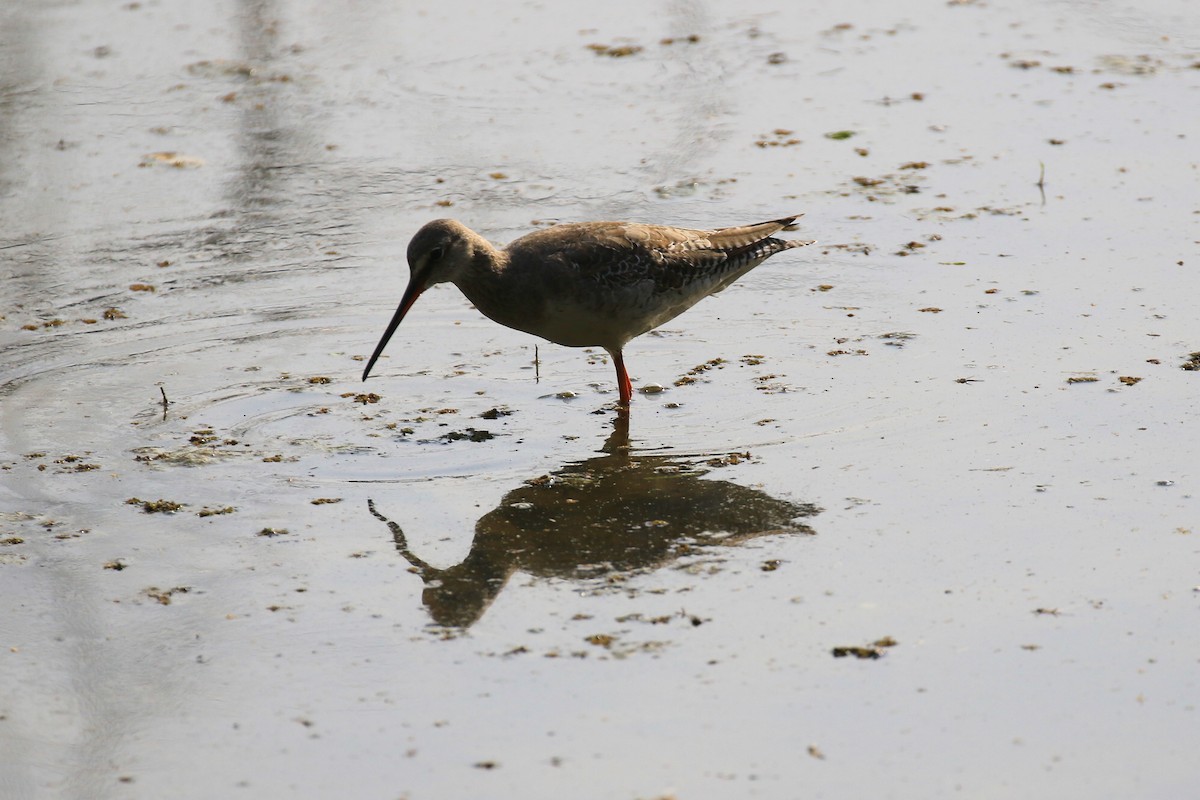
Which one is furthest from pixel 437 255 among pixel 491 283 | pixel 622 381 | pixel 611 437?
pixel 611 437

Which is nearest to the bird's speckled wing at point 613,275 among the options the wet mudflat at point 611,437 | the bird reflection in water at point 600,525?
the wet mudflat at point 611,437

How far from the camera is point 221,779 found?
15.3 ft

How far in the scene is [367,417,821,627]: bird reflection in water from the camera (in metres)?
5.91

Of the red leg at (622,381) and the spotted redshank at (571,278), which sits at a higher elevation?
the spotted redshank at (571,278)

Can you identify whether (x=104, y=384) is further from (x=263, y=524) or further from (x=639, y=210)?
(x=639, y=210)

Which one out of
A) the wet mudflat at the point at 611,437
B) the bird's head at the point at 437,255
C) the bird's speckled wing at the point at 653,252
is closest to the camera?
the wet mudflat at the point at 611,437

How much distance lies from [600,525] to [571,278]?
68.3 inches

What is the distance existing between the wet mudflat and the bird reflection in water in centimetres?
2

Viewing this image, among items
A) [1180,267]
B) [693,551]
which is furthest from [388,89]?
[693,551]

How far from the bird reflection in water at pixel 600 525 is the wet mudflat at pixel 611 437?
0.02m

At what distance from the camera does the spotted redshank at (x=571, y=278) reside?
7574mm

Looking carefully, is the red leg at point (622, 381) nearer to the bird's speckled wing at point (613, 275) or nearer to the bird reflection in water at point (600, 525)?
the bird's speckled wing at point (613, 275)

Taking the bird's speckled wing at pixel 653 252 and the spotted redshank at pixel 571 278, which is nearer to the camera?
the spotted redshank at pixel 571 278

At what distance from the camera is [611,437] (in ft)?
24.0
